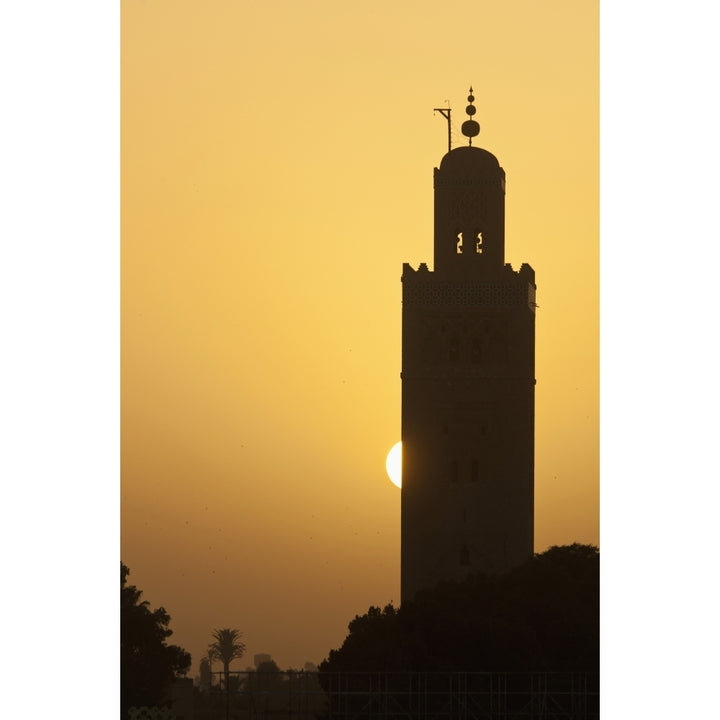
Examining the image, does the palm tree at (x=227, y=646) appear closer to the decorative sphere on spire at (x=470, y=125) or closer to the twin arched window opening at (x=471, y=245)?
the decorative sphere on spire at (x=470, y=125)

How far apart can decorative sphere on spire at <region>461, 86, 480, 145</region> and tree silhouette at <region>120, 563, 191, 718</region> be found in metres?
7.50

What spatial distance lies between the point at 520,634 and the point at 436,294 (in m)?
12.6

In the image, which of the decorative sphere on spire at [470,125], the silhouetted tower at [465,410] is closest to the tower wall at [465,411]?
the silhouetted tower at [465,410]

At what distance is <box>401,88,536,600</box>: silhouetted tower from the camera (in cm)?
3684

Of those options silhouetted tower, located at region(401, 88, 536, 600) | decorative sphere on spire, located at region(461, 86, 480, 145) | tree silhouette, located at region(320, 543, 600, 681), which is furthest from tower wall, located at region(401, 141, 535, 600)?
decorative sphere on spire, located at region(461, 86, 480, 145)

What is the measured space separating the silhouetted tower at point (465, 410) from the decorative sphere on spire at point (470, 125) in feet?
30.8

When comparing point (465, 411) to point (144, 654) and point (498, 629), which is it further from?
point (498, 629)

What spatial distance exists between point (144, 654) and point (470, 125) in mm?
9268

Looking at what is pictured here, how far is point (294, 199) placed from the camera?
23.8 m

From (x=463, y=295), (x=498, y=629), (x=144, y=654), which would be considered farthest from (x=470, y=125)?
(x=463, y=295)

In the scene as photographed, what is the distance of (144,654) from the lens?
28250 millimetres

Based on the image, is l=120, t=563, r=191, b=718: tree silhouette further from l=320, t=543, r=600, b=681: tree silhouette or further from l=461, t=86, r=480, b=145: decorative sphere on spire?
l=461, t=86, r=480, b=145: decorative sphere on spire
